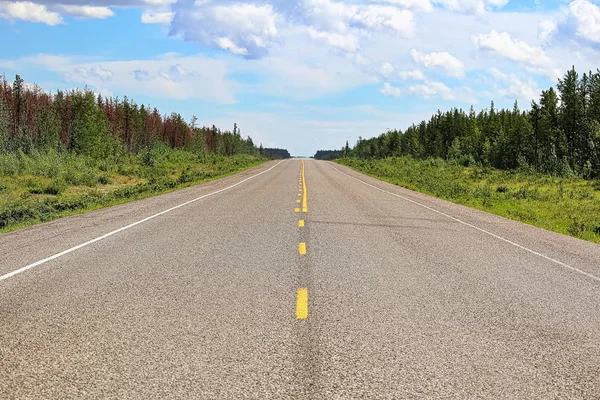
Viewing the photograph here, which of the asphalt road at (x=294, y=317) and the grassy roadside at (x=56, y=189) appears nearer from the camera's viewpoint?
the asphalt road at (x=294, y=317)

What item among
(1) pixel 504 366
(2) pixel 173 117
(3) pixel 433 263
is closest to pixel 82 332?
(1) pixel 504 366

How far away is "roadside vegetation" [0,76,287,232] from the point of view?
2484 cm

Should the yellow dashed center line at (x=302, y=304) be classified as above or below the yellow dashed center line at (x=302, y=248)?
above

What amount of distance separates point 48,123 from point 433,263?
75980 mm

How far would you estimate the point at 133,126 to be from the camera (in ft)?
342

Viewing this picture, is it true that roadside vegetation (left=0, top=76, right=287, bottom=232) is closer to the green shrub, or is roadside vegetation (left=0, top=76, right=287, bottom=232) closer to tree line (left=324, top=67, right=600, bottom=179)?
the green shrub

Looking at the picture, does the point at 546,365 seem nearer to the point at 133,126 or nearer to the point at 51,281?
the point at 51,281

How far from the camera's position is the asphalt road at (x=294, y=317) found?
4195 mm

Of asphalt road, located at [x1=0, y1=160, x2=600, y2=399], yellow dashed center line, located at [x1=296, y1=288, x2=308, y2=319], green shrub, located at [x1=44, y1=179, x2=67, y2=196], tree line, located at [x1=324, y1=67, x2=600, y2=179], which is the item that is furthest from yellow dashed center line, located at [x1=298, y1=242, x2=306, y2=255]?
tree line, located at [x1=324, y1=67, x2=600, y2=179]

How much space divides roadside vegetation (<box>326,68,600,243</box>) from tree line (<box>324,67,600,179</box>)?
142 millimetres

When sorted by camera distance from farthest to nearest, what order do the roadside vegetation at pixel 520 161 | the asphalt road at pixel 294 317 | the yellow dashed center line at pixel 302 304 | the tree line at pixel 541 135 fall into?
the tree line at pixel 541 135
the roadside vegetation at pixel 520 161
the yellow dashed center line at pixel 302 304
the asphalt road at pixel 294 317

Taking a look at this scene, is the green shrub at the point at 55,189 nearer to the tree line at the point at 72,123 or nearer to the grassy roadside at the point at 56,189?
the grassy roadside at the point at 56,189

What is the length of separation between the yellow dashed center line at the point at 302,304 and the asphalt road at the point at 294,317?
4 centimetres

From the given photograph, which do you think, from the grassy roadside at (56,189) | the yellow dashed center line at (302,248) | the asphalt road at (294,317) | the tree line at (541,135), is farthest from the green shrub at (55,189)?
the tree line at (541,135)
